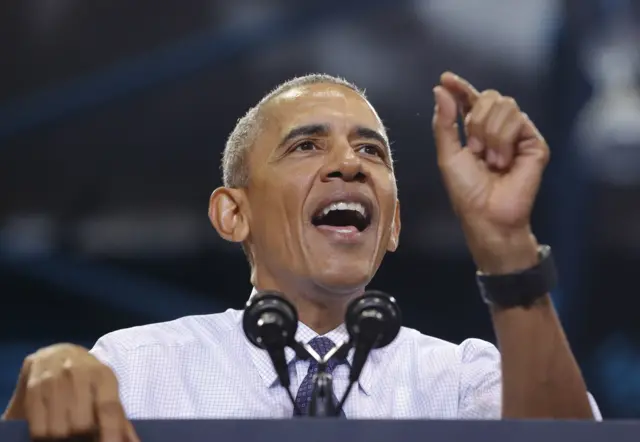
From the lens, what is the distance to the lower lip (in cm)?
151

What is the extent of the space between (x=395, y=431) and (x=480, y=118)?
351mm

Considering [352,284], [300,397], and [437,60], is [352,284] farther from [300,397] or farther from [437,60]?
[437,60]

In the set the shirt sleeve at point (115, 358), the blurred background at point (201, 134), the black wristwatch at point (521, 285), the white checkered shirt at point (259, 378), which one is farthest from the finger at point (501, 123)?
the blurred background at point (201, 134)

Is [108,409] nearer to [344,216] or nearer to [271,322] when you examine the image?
[271,322]

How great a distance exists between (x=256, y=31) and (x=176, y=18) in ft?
0.62

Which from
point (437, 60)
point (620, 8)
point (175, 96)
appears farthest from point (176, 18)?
point (620, 8)

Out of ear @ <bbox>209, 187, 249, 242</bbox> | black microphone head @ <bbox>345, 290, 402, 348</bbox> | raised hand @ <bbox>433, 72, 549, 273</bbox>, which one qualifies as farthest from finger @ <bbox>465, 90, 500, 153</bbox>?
ear @ <bbox>209, 187, 249, 242</bbox>

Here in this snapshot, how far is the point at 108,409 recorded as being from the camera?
1.01 metres

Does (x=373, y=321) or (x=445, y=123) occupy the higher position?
(x=445, y=123)

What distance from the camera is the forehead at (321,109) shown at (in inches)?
62.5

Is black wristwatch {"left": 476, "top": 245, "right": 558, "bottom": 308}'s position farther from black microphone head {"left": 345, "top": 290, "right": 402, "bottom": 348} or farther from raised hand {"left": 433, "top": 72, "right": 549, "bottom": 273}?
black microphone head {"left": 345, "top": 290, "right": 402, "bottom": 348}

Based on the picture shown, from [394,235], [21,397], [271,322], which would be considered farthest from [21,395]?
[394,235]

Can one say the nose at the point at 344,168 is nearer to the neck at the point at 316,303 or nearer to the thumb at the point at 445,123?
the neck at the point at 316,303

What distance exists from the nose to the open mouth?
4cm
